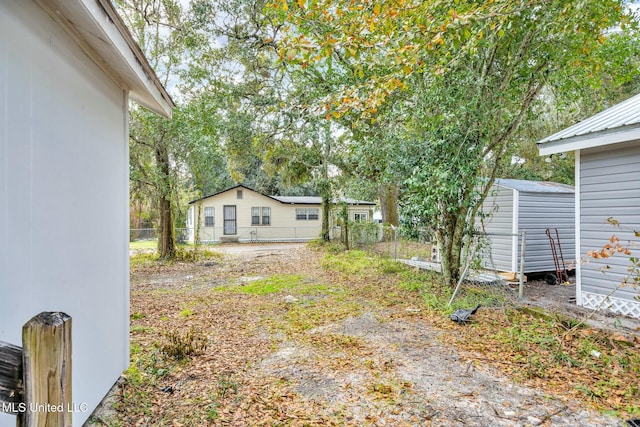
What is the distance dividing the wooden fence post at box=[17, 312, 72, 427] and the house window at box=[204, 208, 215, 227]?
790 inches

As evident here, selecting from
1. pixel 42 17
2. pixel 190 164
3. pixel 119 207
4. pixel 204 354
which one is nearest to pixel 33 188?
pixel 42 17

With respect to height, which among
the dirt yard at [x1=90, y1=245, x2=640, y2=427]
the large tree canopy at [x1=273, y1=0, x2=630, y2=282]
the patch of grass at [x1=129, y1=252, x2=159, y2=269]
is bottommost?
the dirt yard at [x1=90, y1=245, x2=640, y2=427]

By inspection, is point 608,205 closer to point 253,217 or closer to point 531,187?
point 531,187

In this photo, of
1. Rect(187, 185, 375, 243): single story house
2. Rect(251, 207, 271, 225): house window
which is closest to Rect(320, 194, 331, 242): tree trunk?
Rect(187, 185, 375, 243): single story house

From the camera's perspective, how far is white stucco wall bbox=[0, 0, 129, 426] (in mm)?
1652

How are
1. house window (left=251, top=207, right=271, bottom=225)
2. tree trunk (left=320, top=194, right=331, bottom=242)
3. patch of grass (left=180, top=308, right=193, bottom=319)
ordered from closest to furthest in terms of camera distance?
patch of grass (left=180, top=308, right=193, bottom=319) → tree trunk (left=320, top=194, right=331, bottom=242) → house window (left=251, top=207, right=271, bottom=225)

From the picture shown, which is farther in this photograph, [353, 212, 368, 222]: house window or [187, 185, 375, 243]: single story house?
[353, 212, 368, 222]: house window

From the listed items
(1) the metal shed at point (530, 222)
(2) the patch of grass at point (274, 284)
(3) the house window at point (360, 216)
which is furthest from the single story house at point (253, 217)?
(1) the metal shed at point (530, 222)

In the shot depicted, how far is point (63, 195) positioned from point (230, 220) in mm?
18441

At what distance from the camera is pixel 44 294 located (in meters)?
1.93

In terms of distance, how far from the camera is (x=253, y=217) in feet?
67.3

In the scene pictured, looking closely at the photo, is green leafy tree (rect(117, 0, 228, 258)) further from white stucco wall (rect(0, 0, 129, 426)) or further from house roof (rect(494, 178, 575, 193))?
house roof (rect(494, 178, 575, 193))

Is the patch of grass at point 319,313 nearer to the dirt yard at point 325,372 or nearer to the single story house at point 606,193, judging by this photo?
the dirt yard at point 325,372

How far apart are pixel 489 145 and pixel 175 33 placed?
29.7 feet
